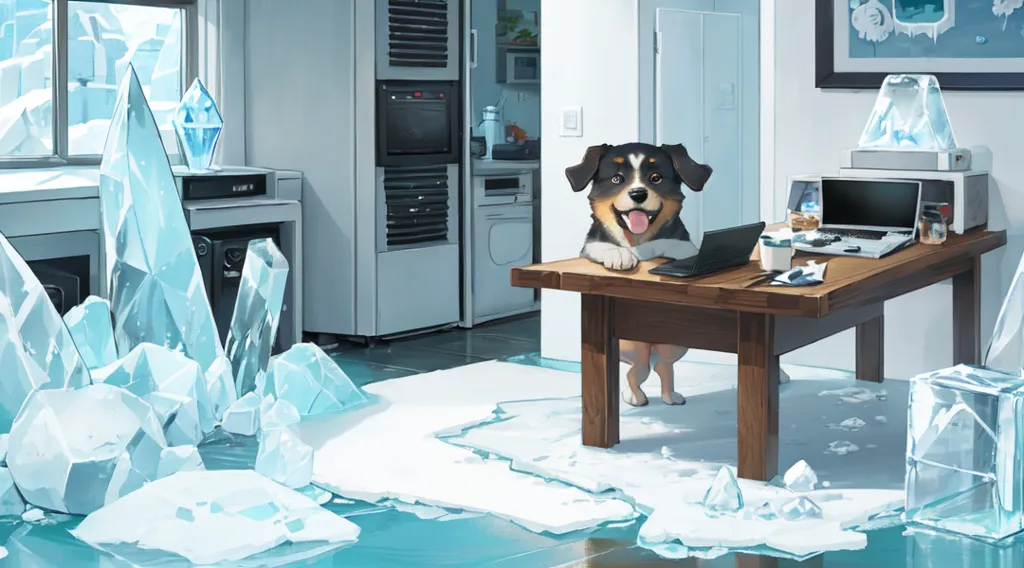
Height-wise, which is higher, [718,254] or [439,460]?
[718,254]

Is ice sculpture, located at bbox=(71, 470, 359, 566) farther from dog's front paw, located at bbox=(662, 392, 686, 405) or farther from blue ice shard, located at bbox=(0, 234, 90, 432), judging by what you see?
dog's front paw, located at bbox=(662, 392, 686, 405)

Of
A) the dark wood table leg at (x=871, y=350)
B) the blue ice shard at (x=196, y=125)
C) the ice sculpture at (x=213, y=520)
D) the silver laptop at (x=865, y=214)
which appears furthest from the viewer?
the blue ice shard at (x=196, y=125)

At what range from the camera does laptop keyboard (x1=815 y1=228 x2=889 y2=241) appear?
14.9 feet

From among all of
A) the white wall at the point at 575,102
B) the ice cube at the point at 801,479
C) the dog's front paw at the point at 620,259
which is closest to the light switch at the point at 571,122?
the white wall at the point at 575,102

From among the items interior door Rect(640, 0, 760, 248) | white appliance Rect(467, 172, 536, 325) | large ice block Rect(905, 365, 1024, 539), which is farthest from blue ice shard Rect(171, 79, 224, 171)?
large ice block Rect(905, 365, 1024, 539)

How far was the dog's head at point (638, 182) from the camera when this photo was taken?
399 centimetres

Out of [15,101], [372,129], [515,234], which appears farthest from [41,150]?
[515,234]

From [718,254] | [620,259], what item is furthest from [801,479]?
[620,259]

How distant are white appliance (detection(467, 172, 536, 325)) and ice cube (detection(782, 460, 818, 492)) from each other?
333 centimetres

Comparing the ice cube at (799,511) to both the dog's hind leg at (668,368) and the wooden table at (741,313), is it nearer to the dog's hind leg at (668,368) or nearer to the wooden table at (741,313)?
the wooden table at (741,313)

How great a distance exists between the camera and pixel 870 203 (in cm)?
461

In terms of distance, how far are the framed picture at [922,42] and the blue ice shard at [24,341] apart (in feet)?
9.90

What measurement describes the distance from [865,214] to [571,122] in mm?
1513

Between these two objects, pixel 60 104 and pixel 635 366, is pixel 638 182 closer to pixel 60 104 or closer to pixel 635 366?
pixel 635 366
